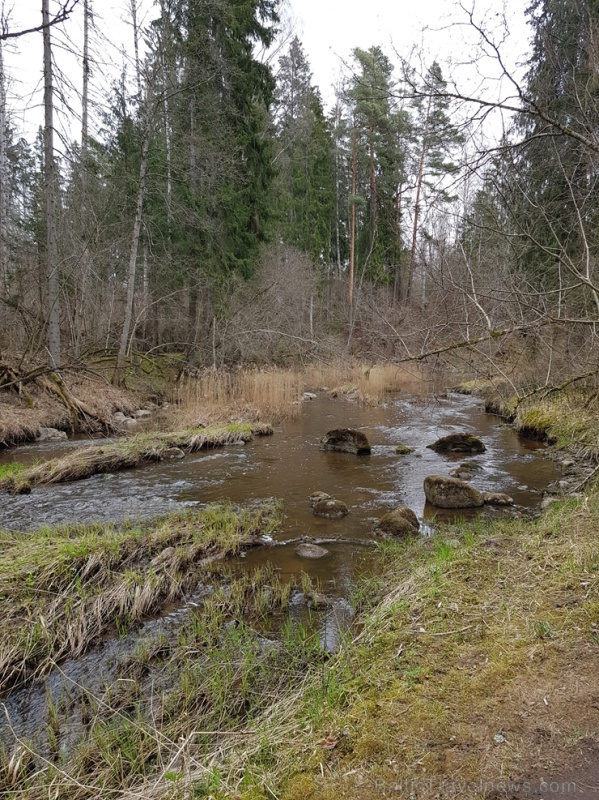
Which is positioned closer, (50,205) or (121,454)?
(121,454)

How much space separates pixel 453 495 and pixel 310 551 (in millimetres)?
2400

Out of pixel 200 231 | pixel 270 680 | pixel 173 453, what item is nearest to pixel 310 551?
pixel 270 680

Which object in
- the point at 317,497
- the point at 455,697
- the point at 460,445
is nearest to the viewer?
the point at 455,697

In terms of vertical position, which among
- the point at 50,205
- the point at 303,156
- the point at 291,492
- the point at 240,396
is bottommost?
the point at 291,492

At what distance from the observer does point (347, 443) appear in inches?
369

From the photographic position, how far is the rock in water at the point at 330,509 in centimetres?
588

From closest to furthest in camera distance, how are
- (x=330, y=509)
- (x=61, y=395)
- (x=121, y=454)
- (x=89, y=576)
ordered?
(x=89, y=576) < (x=330, y=509) < (x=121, y=454) < (x=61, y=395)

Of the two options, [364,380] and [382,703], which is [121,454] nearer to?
[382,703]

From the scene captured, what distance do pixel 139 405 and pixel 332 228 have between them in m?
23.1

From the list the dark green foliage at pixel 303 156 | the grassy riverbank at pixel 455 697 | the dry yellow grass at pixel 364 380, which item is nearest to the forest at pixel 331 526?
the grassy riverbank at pixel 455 697

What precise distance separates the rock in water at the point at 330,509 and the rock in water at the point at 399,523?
1.97ft

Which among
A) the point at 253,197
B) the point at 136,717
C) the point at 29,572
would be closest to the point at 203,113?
the point at 253,197

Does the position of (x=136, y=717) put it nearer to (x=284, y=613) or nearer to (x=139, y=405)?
(x=284, y=613)

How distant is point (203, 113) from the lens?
15.7 m
